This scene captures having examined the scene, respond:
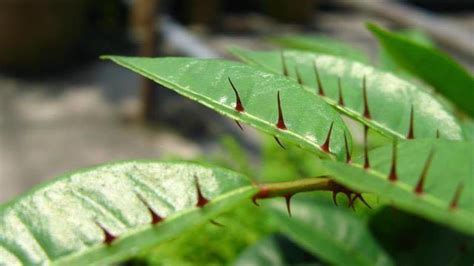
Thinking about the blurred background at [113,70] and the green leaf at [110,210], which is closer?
the green leaf at [110,210]

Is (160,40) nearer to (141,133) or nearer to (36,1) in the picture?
(141,133)

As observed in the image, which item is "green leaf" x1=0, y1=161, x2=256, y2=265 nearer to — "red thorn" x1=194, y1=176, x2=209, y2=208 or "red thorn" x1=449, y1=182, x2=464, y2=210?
"red thorn" x1=194, y1=176, x2=209, y2=208

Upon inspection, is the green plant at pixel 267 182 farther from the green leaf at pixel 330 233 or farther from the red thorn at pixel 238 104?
the green leaf at pixel 330 233

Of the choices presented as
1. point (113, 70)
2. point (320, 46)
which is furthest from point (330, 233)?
point (113, 70)

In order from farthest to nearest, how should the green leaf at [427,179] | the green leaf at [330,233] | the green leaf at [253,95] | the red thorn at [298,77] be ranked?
the green leaf at [330,233] → the red thorn at [298,77] → the green leaf at [253,95] → the green leaf at [427,179]

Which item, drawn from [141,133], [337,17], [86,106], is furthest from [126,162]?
[337,17]

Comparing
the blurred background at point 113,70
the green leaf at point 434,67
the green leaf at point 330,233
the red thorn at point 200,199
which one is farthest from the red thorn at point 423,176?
the blurred background at point 113,70
